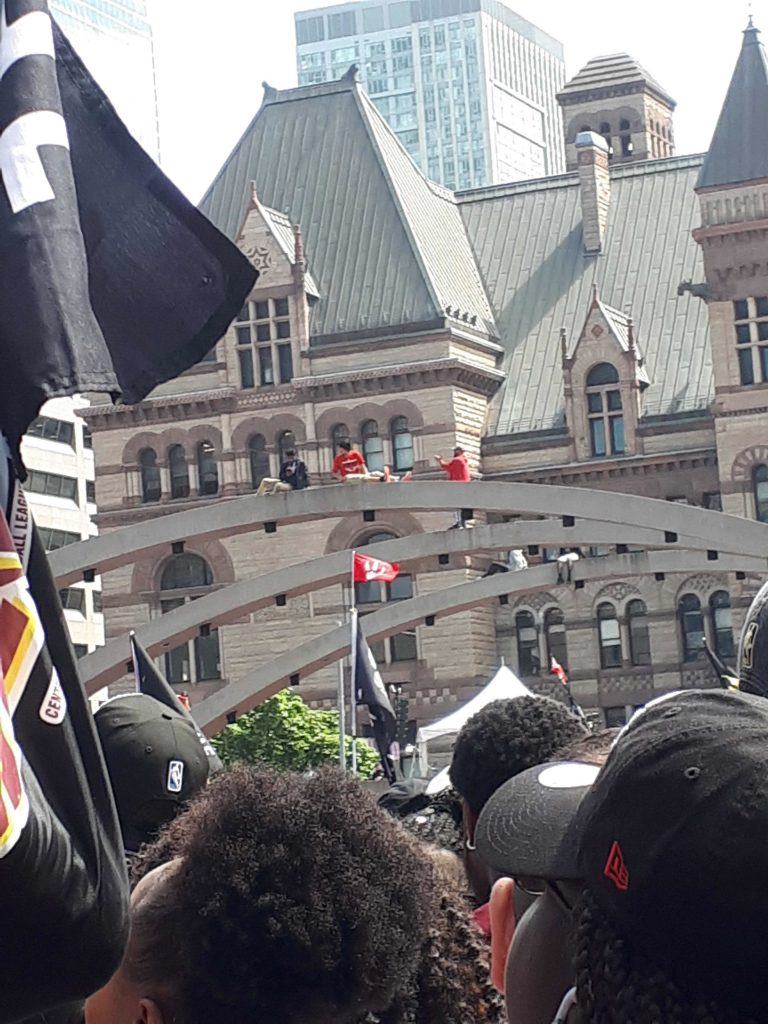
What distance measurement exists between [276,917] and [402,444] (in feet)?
181

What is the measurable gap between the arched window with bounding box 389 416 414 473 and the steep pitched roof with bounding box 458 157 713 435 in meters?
2.49

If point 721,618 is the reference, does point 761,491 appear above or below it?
above

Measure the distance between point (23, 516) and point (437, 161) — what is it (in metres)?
187

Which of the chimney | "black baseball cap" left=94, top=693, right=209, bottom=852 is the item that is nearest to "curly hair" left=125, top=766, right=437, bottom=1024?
"black baseball cap" left=94, top=693, right=209, bottom=852

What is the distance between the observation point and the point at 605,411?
58031mm

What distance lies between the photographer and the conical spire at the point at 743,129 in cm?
5491

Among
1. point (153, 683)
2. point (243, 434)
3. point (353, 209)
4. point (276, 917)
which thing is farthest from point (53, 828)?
point (353, 209)

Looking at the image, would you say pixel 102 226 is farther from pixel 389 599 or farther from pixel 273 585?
pixel 389 599

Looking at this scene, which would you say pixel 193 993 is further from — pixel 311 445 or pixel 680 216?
pixel 680 216

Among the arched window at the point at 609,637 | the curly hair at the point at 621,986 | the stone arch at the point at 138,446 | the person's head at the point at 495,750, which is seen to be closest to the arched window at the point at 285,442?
the stone arch at the point at 138,446

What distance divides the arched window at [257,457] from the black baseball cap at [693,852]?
56.5 meters

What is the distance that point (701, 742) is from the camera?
244 centimetres

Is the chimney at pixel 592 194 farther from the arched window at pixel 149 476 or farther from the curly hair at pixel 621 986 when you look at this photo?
the curly hair at pixel 621 986

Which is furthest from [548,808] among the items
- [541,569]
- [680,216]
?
[680,216]
